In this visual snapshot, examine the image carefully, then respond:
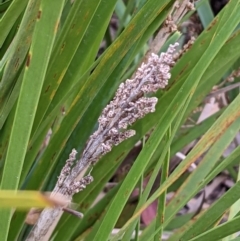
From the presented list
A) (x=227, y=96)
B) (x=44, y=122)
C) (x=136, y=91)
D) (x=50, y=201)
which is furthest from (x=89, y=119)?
(x=227, y=96)

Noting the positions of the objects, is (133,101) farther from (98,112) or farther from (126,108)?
(98,112)

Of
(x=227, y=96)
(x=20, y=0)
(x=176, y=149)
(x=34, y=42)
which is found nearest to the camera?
(x=34, y=42)

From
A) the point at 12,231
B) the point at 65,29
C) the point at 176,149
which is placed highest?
the point at 65,29

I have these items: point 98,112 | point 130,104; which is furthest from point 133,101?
point 98,112

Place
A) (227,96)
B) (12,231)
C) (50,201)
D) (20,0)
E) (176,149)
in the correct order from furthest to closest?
(227,96), (176,149), (12,231), (20,0), (50,201)

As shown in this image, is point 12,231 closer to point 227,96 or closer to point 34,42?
point 34,42

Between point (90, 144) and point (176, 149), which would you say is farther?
point (176, 149)

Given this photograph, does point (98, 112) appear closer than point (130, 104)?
No

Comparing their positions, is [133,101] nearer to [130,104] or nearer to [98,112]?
[130,104]

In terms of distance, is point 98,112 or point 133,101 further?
point 98,112

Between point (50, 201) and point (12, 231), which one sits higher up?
point (50, 201)

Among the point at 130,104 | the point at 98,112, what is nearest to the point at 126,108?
the point at 130,104
